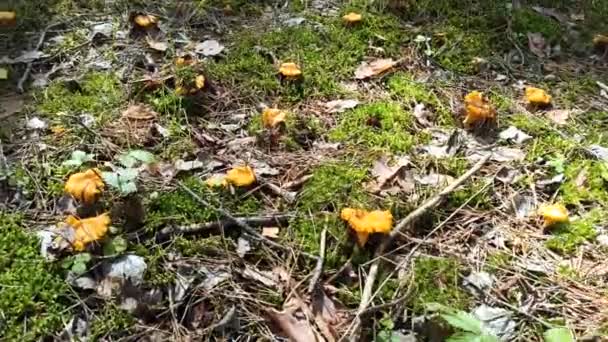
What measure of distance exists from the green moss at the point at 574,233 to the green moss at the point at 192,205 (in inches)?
48.9

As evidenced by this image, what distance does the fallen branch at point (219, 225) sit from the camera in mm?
2553

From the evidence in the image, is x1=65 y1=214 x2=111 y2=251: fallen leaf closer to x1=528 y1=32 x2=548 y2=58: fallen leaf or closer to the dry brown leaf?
the dry brown leaf

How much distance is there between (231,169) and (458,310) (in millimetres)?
1205

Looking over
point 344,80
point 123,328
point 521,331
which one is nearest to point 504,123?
point 344,80

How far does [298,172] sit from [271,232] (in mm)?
418

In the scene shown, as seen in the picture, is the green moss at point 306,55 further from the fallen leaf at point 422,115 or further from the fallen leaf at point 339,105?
the fallen leaf at point 422,115

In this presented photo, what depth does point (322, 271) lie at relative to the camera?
8.08 ft

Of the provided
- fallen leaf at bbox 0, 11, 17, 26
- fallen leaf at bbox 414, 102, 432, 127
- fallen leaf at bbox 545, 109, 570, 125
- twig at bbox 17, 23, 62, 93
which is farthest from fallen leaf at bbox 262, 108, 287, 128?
fallen leaf at bbox 0, 11, 17, 26

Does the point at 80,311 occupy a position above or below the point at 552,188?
below

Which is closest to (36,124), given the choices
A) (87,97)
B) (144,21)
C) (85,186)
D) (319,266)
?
(87,97)

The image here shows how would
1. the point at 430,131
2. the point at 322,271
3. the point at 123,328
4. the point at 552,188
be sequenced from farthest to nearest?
the point at 430,131
the point at 552,188
the point at 322,271
the point at 123,328

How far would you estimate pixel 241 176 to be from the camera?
274cm

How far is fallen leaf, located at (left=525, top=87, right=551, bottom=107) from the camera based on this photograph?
3.40 m

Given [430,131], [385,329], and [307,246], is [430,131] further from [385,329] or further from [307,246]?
[385,329]
